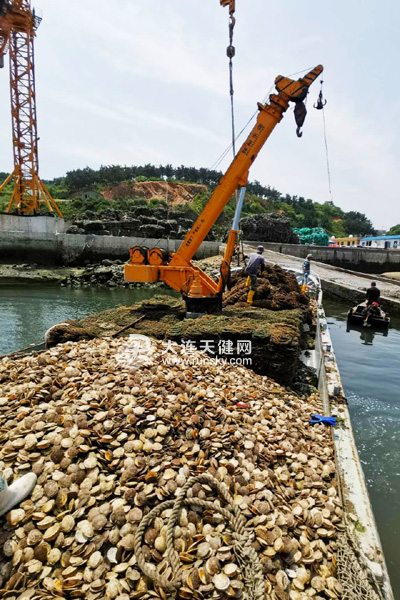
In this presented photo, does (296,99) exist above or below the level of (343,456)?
above

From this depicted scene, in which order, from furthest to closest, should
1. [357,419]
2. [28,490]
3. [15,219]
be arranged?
[15,219] < [357,419] < [28,490]

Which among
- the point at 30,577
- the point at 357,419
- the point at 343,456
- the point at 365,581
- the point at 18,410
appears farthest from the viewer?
the point at 357,419

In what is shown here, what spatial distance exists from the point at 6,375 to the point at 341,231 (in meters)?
73.1

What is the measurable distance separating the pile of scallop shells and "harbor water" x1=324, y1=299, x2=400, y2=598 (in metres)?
0.91

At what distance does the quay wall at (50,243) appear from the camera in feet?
76.3

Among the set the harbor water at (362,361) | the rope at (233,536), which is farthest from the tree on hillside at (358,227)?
the rope at (233,536)

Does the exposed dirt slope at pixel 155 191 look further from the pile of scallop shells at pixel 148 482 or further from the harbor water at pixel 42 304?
the pile of scallop shells at pixel 148 482

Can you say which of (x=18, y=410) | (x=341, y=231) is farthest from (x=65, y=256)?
(x=341, y=231)

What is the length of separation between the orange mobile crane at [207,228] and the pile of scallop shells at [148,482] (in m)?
3.28

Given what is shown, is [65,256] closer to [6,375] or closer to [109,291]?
[109,291]

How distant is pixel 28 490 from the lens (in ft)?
7.53

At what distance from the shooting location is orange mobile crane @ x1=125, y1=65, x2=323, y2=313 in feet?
22.6

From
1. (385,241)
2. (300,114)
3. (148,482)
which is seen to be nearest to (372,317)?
(300,114)

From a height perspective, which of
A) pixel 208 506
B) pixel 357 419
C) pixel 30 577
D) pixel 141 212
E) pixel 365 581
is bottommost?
pixel 357 419
